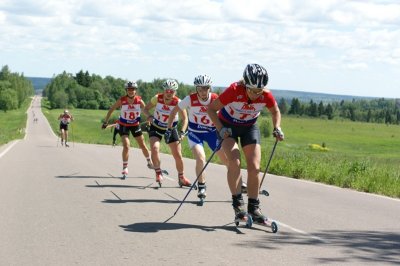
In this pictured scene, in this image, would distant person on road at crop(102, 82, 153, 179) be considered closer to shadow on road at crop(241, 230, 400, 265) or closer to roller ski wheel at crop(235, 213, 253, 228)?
roller ski wheel at crop(235, 213, 253, 228)

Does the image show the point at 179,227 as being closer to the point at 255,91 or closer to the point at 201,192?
the point at 255,91

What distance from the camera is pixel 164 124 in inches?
496

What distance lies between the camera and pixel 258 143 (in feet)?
26.1

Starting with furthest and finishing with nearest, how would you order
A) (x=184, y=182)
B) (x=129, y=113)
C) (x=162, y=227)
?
(x=129, y=113), (x=184, y=182), (x=162, y=227)

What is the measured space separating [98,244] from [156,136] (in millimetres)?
6128

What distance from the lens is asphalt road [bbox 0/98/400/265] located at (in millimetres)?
6207

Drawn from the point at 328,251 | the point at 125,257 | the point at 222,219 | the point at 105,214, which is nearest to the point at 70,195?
the point at 105,214

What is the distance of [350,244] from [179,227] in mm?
2106

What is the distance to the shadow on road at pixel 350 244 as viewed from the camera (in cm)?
618

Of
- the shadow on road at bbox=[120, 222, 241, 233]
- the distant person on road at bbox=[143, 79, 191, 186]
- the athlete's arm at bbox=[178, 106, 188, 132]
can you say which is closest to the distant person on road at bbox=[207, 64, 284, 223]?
the shadow on road at bbox=[120, 222, 241, 233]

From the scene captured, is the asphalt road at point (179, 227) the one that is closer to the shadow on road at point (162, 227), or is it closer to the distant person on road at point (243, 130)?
the shadow on road at point (162, 227)

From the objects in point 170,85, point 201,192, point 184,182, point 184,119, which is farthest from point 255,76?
point 184,182

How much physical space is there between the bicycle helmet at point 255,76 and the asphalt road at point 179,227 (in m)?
1.75

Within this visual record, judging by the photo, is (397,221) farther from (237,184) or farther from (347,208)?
(237,184)
